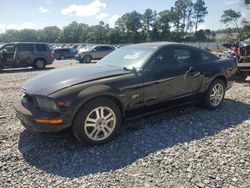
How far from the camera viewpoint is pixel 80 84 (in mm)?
3912

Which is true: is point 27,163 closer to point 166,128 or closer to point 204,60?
point 166,128

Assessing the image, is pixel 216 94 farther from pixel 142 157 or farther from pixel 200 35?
pixel 200 35

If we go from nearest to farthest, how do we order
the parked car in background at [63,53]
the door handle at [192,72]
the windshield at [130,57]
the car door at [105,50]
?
1. the windshield at [130,57]
2. the door handle at [192,72]
3. the car door at [105,50]
4. the parked car in background at [63,53]

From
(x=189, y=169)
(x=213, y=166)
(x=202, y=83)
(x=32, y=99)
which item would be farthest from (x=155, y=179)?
(x=202, y=83)

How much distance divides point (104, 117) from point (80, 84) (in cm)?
61

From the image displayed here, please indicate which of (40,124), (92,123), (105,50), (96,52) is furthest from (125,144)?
(105,50)

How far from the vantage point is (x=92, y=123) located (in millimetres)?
3943

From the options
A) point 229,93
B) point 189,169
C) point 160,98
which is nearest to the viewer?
point 189,169

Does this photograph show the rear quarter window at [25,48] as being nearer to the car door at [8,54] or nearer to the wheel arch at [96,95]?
the car door at [8,54]

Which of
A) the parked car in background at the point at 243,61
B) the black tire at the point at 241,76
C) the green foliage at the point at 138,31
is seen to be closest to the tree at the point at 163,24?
the green foliage at the point at 138,31

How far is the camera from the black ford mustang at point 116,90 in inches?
147

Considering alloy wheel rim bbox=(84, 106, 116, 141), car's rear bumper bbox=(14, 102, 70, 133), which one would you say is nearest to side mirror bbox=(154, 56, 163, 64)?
alloy wheel rim bbox=(84, 106, 116, 141)

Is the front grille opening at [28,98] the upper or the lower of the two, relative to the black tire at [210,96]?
upper

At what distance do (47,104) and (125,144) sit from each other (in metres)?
1.30
